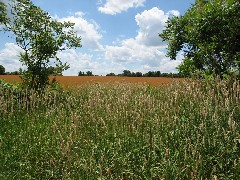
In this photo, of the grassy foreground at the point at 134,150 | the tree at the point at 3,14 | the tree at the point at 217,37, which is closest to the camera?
the grassy foreground at the point at 134,150

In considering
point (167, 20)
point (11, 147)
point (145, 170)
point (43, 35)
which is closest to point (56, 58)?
point (43, 35)

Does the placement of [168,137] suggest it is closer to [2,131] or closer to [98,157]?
[98,157]

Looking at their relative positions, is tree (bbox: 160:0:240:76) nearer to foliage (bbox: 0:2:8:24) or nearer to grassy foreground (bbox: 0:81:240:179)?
grassy foreground (bbox: 0:81:240:179)

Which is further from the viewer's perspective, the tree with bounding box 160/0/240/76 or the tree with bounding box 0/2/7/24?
the tree with bounding box 0/2/7/24

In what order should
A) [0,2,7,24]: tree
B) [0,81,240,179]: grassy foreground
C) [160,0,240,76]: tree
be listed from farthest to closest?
1. [0,2,7,24]: tree
2. [160,0,240,76]: tree
3. [0,81,240,179]: grassy foreground

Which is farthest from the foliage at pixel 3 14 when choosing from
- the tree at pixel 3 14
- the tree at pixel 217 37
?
the tree at pixel 217 37

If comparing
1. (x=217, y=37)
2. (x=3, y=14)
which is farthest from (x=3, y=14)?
(x=217, y=37)

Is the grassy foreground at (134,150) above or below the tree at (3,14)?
below

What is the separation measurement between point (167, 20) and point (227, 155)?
13.8 m

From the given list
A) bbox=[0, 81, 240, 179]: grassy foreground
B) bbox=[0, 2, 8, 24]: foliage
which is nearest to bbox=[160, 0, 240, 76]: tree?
bbox=[0, 81, 240, 179]: grassy foreground

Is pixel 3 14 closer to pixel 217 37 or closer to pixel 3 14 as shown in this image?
pixel 3 14

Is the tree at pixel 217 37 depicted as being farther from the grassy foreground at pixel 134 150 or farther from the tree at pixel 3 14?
the tree at pixel 3 14

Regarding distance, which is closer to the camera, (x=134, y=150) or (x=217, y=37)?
(x=134, y=150)

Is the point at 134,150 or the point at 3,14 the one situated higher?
the point at 3,14
